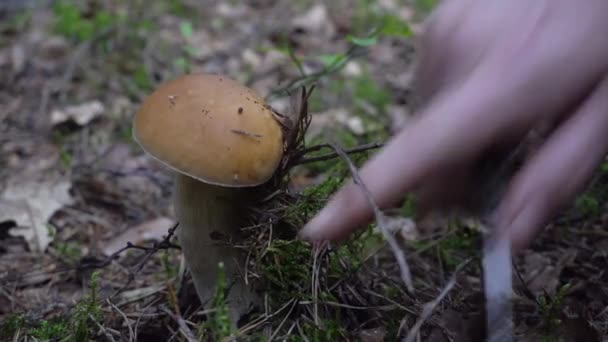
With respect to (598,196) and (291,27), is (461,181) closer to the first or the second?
(598,196)

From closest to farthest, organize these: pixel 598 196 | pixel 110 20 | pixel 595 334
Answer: pixel 595 334
pixel 598 196
pixel 110 20

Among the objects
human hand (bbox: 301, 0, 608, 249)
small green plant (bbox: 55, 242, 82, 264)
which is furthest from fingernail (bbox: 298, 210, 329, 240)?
small green plant (bbox: 55, 242, 82, 264)

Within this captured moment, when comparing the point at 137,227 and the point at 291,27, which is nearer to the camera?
the point at 137,227

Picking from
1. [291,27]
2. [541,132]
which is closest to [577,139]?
[541,132]

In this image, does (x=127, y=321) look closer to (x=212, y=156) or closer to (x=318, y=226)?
(x=212, y=156)

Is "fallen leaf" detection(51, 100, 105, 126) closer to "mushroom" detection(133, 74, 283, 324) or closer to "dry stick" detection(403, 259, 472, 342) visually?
"mushroom" detection(133, 74, 283, 324)

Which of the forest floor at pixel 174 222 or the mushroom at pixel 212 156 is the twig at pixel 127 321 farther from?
the mushroom at pixel 212 156

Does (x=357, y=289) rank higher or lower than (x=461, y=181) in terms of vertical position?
lower

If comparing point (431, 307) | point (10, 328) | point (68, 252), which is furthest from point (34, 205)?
point (431, 307)
